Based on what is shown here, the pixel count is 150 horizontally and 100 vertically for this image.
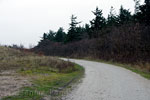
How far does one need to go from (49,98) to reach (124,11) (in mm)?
55378

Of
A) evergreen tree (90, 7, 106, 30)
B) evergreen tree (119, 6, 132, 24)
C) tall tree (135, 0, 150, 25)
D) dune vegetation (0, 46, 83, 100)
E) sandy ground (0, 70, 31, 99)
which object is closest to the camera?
sandy ground (0, 70, 31, 99)

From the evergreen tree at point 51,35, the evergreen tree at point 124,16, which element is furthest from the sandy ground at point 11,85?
the evergreen tree at point 51,35

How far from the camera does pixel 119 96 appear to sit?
26.6ft

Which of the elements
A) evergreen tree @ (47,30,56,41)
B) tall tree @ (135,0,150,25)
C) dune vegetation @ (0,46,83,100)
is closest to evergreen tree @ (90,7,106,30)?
tall tree @ (135,0,150,25)

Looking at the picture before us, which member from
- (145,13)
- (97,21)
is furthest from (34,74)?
(97,21)

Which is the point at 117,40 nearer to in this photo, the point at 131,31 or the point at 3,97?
the point at 131,31

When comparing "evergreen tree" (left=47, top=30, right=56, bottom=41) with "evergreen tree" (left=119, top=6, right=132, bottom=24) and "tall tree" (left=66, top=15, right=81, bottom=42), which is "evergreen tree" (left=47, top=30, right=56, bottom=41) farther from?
"evergreen tree" (left=119, top=6, right=132, bottom=24)

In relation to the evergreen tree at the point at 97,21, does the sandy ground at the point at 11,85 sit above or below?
below

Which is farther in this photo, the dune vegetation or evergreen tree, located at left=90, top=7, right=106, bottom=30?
evergreen tree, located at left=90, top=7, right=106, bottom=30

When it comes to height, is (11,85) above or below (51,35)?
below

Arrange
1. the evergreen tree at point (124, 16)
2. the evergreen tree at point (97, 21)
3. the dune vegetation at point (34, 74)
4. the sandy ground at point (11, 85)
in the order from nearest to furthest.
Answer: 1. the sandy ground at point (11, 85)
2. the dune vegetation at point (34, 74)
3. the evergreen tree at point (124, 16)
4. the evergreen tree at point (97, 21)

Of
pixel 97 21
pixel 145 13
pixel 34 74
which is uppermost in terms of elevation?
pixel 97 21

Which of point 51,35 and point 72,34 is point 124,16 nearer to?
point 72,34

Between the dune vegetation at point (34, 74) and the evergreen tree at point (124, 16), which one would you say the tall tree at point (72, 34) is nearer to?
the evergreen tree at point (124, 16)
